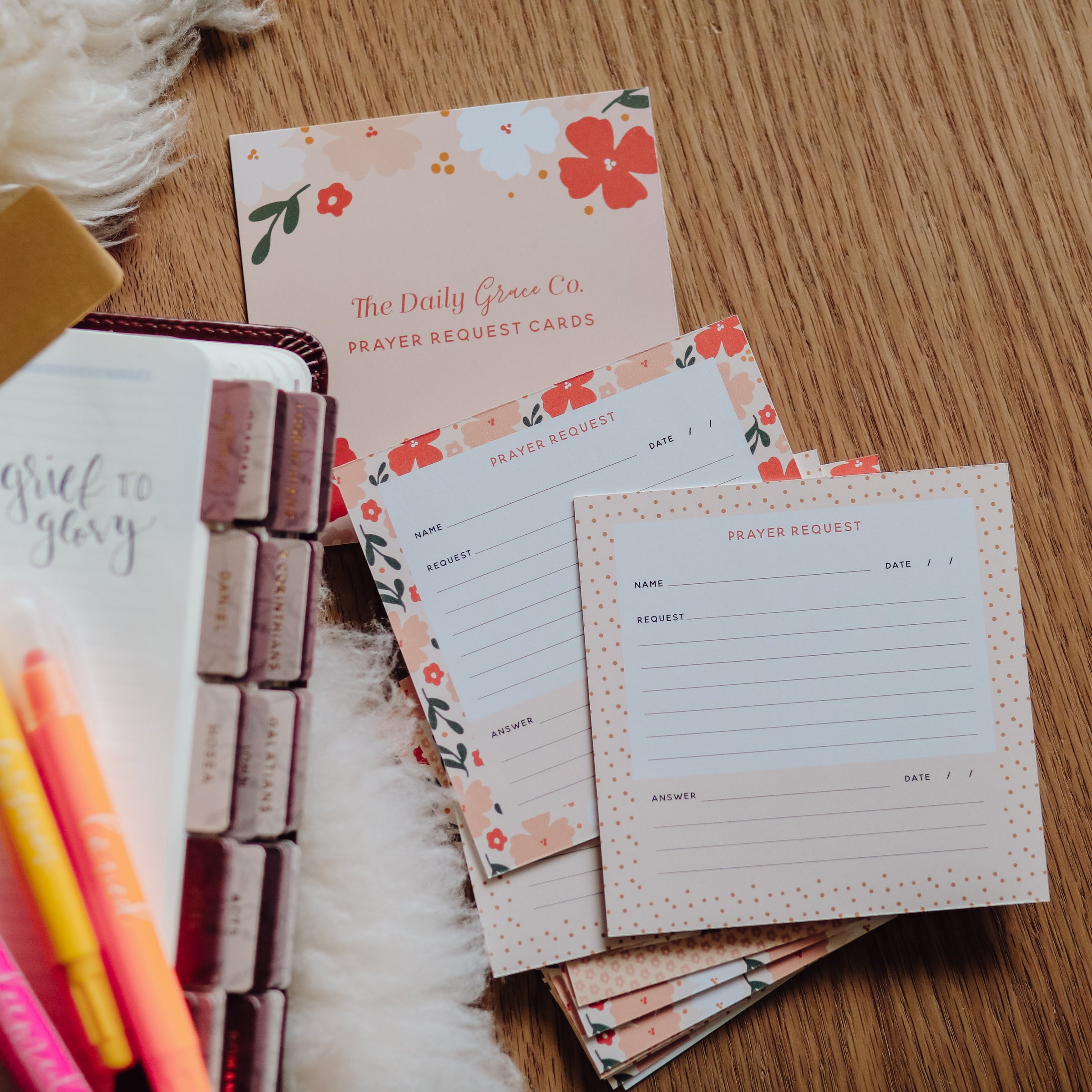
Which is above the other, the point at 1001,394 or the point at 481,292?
the point at 481,292

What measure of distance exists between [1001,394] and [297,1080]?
0.50 meters

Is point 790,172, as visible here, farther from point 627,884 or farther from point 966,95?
point 627,884

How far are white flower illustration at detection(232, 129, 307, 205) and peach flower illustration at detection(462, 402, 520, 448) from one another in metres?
0.16

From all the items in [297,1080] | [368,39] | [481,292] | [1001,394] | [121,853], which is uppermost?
[368,39]

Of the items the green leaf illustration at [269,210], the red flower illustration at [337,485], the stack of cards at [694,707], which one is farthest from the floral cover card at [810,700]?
the green leaf illustration at [269,210]

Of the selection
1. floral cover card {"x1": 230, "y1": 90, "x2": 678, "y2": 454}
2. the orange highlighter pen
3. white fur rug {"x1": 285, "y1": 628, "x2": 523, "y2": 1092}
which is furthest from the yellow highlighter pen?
floral cover card {"x1": 230, "y1": 90, "x2": 678, "y2": 454}

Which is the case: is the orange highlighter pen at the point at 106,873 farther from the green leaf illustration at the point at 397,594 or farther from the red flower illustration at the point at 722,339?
the red flower illustration at the point at 722,339

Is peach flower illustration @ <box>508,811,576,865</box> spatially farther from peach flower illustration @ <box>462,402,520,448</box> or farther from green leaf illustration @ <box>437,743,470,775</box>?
peach flower illustration @ <box>462,402,520,448</box>

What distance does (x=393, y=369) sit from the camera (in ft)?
1.54

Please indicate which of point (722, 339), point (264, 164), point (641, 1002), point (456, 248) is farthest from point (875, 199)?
point (641, 1002)

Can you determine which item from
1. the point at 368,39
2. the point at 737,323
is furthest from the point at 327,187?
the point at 737,323

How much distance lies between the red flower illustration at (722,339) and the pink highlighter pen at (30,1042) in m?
0.41

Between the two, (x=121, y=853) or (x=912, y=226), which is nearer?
(x=121, y=853)

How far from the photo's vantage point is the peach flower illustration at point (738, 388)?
0.47 m
